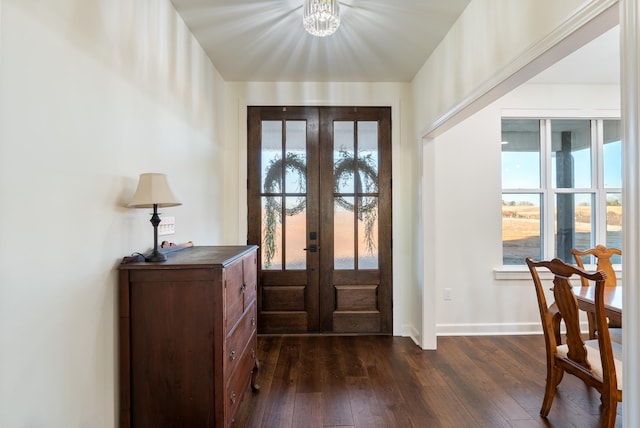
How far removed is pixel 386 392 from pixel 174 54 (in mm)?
2892

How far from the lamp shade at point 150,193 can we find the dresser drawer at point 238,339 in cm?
80

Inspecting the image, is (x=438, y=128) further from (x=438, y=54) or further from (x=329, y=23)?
(x=329, y=23)

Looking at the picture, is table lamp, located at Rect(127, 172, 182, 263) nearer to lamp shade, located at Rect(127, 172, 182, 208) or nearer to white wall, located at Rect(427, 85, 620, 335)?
lamp shade, located at Rect(127, 172, 182, 208)

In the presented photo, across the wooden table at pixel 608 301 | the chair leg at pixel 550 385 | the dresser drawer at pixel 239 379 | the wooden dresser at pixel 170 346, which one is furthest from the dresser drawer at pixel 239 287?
the wooden table at pixel 608 301

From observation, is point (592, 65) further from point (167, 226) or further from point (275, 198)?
point (167, 226)

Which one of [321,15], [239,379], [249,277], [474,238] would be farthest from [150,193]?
[474,238]

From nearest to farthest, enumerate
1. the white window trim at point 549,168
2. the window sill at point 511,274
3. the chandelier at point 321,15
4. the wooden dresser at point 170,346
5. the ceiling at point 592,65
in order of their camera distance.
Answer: the wooden dresser at point 170,346 → the chandelier at point 321,15 → the ceiling at point 592,65 → the window sill at point 511,274 → the white window trim at point 549,168

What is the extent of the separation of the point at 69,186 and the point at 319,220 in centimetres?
241

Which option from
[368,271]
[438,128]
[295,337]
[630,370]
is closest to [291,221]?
[368,271]

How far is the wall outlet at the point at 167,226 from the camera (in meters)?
2.01

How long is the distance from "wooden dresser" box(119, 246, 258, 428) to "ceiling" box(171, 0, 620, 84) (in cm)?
189

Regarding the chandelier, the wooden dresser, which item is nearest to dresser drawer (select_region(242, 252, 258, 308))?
the wooden dresser

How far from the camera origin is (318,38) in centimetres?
257

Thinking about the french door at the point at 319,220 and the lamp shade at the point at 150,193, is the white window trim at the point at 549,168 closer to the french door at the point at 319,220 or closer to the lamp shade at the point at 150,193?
the french door at the point at 319,220
